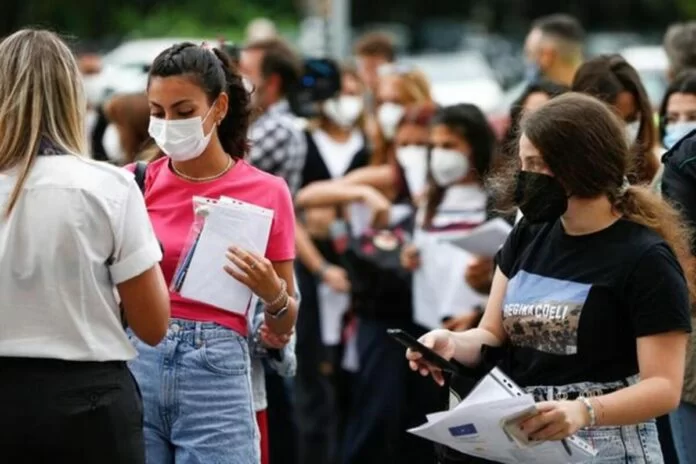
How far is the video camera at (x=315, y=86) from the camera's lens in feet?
31.8

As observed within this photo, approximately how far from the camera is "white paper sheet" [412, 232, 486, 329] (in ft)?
26.1

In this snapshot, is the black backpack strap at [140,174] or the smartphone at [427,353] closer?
the smartphone at [427,353]

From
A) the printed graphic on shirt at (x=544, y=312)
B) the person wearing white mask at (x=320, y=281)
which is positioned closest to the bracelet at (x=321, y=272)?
the person wearing white mask at (x=320, y=281)

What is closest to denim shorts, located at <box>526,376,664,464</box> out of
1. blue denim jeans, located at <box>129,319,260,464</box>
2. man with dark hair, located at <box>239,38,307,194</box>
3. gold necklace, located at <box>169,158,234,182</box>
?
blue denim jeans, located at <box>129,319,260,464</box>

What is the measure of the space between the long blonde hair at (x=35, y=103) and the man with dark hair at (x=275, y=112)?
10.7 feet

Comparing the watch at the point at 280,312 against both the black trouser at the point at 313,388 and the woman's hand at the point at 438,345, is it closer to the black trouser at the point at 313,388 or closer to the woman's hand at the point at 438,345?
the woman's hand at the point at 438,345

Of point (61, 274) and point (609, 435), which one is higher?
point (61, 274)

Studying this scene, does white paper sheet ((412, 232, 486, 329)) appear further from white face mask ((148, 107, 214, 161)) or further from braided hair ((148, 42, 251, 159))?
white face mask ((148, 107, 214, 161))

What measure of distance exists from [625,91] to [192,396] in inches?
Result: 98.4

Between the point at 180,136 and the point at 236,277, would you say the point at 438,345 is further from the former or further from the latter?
Result: the point at 180,136

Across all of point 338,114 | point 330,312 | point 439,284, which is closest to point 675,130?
point 439,284

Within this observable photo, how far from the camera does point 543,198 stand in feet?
15.2

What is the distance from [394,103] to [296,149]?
68.2 inches

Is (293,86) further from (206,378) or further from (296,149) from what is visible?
(206,378)
